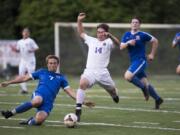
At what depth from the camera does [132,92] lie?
75.5 ft

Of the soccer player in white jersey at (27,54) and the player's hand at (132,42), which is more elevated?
the player's hand at (132,42)

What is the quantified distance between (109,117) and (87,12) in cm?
2419

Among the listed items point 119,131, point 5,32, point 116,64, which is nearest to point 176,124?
point 119,131

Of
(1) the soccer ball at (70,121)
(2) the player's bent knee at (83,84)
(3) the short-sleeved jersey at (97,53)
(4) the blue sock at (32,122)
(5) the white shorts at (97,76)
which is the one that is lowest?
(4) the blue sock at (32,122)

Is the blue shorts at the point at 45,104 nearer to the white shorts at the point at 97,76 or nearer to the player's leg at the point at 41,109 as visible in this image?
the player's leg at the point at 41,109

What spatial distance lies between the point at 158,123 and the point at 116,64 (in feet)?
63.0

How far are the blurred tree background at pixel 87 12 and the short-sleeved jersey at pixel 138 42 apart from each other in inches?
832

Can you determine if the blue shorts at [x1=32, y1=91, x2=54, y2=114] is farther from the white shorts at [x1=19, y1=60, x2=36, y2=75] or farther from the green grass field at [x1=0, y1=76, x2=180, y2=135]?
the white shorts at [x1=19, y1=60, x2=36, y2=75]

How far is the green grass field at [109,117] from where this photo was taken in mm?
12914

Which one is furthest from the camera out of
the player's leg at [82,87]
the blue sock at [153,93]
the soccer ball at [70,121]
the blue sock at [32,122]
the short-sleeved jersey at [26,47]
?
the short-sleeved jersey at [26,47]

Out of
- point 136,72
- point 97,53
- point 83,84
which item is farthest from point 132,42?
point 83,84

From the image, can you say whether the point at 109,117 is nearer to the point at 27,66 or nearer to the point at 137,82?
the point at 137,82

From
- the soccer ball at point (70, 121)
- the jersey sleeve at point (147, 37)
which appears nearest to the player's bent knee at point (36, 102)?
the soccer ball at point (70, 121)

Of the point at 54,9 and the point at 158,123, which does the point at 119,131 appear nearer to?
the point at 158,123
